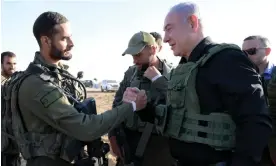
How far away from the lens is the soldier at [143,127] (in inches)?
137

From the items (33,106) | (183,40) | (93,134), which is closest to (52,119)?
(33,106)

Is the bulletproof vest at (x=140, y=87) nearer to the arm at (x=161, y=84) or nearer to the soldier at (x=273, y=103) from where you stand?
the arm at (x=161, y=84)

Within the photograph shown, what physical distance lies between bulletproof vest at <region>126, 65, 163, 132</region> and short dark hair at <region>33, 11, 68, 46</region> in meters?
1.39

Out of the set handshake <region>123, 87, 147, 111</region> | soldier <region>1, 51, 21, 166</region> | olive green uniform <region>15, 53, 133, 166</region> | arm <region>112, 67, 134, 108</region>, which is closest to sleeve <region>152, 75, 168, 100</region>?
arm <region>112, 67, 134, 108</region>

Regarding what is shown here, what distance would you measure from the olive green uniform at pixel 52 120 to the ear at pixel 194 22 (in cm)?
86

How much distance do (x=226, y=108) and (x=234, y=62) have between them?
1.00 feet

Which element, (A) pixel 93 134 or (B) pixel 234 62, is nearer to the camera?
(B) pixel 234 62

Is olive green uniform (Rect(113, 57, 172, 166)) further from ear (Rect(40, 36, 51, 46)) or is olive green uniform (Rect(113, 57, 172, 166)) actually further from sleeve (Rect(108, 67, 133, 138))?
ear (Rect(40, 36, 51, 46))

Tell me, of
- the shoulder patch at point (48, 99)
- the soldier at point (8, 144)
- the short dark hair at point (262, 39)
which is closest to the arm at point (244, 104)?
the shoulder patch at point (48, 99)

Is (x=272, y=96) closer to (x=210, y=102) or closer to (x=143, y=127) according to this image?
(x=210, y=102)

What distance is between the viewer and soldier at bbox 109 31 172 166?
3484mm

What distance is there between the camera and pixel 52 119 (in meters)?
2.37

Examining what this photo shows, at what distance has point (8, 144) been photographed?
3.12 metres

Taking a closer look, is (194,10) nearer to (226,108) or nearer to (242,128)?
(226,108)
